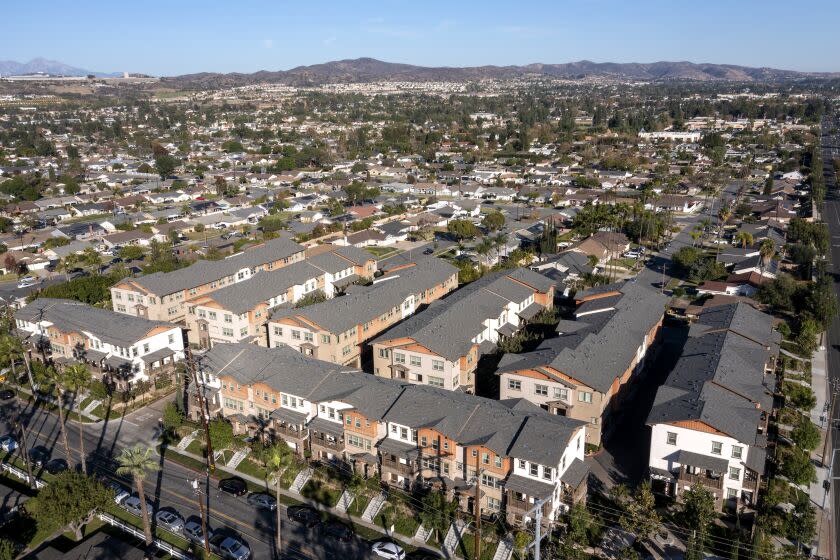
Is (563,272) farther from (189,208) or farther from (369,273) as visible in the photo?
(189,208)

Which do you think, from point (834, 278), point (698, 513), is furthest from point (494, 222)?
point (698, 513)

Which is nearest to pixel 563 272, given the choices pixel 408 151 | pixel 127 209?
pixel 127 209

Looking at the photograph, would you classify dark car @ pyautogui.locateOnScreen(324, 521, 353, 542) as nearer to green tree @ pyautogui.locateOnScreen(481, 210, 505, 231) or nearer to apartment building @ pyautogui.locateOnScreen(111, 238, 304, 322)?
apartment building @ pyautogui.locateOnScreen(111, 238, 304, 322)

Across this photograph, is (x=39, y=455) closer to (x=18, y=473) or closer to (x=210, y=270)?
(x=18, y=473)

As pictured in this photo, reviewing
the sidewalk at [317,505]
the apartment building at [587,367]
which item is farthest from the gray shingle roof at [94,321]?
the apartment building at [587,367]

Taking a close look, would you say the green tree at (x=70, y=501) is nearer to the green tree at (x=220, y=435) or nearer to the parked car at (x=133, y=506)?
the parked car at (x=133, y=506)

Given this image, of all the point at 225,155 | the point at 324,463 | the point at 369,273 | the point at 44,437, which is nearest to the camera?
the point at 324,463
